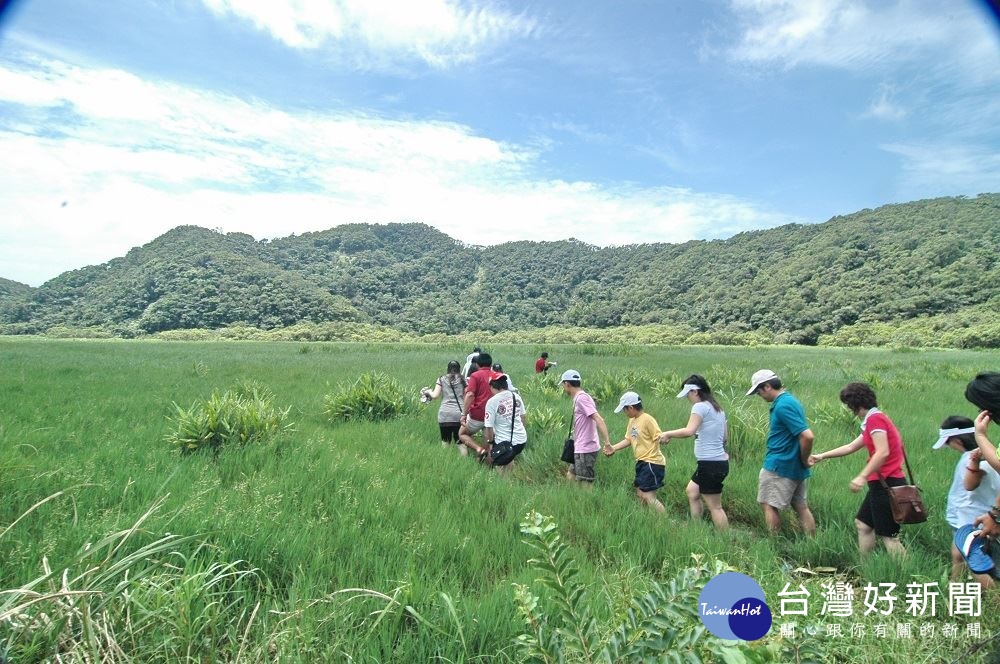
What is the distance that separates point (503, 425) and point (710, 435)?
103 inches

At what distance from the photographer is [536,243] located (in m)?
150

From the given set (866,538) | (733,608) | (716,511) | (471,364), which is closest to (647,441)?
(716,511)

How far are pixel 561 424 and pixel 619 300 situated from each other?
303 feet

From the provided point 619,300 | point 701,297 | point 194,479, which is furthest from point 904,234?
point 194,479

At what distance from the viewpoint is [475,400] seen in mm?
7680

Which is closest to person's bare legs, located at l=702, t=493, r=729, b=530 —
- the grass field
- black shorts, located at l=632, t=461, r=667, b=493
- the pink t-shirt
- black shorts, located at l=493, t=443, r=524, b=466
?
the grass field

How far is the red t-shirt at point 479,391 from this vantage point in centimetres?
750

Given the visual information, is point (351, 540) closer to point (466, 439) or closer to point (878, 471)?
point (466, 439)

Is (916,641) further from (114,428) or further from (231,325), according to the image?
(231,325)

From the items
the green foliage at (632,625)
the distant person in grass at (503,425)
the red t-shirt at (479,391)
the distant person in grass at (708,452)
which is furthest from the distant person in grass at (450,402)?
the green foliage at (632,625)

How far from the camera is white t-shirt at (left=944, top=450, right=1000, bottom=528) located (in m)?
3.39

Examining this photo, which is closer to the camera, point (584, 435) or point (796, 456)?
point (796, 456)

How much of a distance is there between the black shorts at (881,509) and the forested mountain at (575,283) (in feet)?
195

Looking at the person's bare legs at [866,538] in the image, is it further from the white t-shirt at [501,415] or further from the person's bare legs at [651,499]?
the white t-shirt at [501,415]
